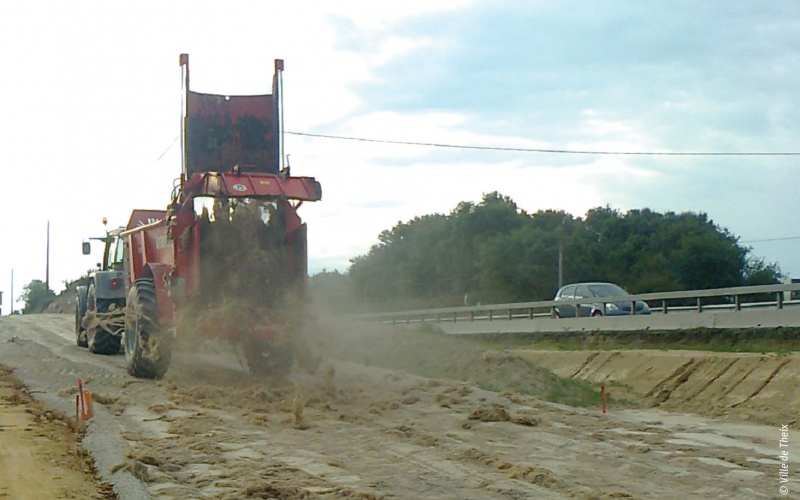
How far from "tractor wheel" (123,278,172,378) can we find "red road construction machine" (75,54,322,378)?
0.06ft

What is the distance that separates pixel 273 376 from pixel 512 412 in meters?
4.38

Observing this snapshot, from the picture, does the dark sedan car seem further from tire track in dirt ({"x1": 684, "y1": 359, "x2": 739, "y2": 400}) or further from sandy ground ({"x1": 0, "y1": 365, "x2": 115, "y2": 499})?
sandy ground ({"x1": 0, "y1": 365, "x2": 115, "y2": 499})

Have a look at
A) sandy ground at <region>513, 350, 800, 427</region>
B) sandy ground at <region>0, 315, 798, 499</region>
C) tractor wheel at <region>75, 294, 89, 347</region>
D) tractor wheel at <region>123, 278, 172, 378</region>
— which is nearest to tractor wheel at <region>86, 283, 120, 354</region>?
tractor wheel at <region>75, 294, 89, 347</region>

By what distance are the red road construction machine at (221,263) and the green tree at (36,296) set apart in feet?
200

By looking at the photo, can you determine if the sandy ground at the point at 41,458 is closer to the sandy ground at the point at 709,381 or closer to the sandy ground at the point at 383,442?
the sandy ground at the point at 383,442

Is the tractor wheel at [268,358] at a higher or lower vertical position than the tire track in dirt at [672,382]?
higher

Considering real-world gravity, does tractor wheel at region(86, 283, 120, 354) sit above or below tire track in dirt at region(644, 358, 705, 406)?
above

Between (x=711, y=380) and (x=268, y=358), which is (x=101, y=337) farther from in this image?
(x=711, y=380)

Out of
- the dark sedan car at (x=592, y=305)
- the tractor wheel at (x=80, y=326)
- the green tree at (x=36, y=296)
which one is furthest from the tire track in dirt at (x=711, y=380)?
the green tree at (x=36, y=296)

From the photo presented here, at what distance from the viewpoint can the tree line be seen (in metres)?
55.8

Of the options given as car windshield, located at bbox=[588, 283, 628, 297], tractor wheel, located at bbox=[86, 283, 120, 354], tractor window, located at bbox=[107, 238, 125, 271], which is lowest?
tractor wheel, located at bbox=[86, 283, 120, 354]

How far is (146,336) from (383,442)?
6.79 metres

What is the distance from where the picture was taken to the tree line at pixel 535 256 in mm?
55750

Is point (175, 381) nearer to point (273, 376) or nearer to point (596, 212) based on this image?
point (273, 376)
